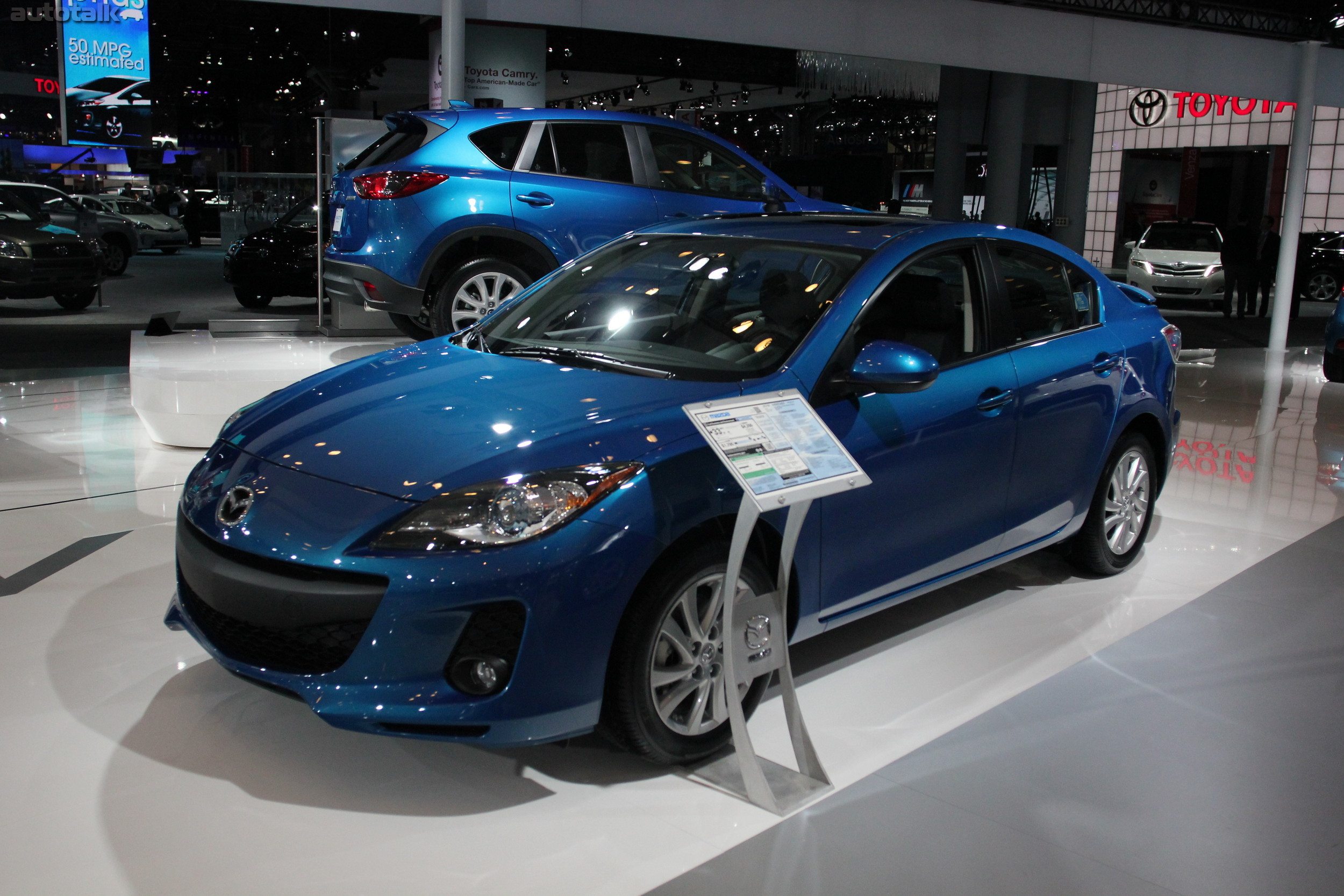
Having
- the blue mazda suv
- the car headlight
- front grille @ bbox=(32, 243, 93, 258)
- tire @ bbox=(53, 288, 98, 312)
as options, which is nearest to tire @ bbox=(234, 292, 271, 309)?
front grille @ bbox=(32, 243, 93, 258)

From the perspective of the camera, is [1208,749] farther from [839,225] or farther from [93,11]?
[93,11]

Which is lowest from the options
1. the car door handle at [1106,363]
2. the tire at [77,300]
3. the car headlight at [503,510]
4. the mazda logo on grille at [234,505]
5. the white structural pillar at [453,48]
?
the tire at [77,300]

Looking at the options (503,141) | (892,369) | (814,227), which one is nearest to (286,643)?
(892,369)

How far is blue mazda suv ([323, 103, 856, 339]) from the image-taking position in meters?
5.80

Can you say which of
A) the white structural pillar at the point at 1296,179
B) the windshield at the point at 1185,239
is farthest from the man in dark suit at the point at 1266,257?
the white structural pillar at the point at 1296,179

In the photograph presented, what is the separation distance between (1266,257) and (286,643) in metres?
16.4

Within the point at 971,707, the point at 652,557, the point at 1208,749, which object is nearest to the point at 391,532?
the point at 652,557

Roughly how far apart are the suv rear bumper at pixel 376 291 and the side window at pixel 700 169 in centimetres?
159

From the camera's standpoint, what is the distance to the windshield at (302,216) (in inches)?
448

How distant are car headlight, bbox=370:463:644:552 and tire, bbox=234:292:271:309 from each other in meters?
10.2

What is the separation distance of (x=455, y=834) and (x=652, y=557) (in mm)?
759

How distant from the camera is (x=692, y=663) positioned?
2.69m

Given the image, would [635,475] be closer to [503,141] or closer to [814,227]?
[814,227]

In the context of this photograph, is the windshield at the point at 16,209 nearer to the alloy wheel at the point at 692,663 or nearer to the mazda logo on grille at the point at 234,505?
the mazda logo on grille at the point at 234,505
